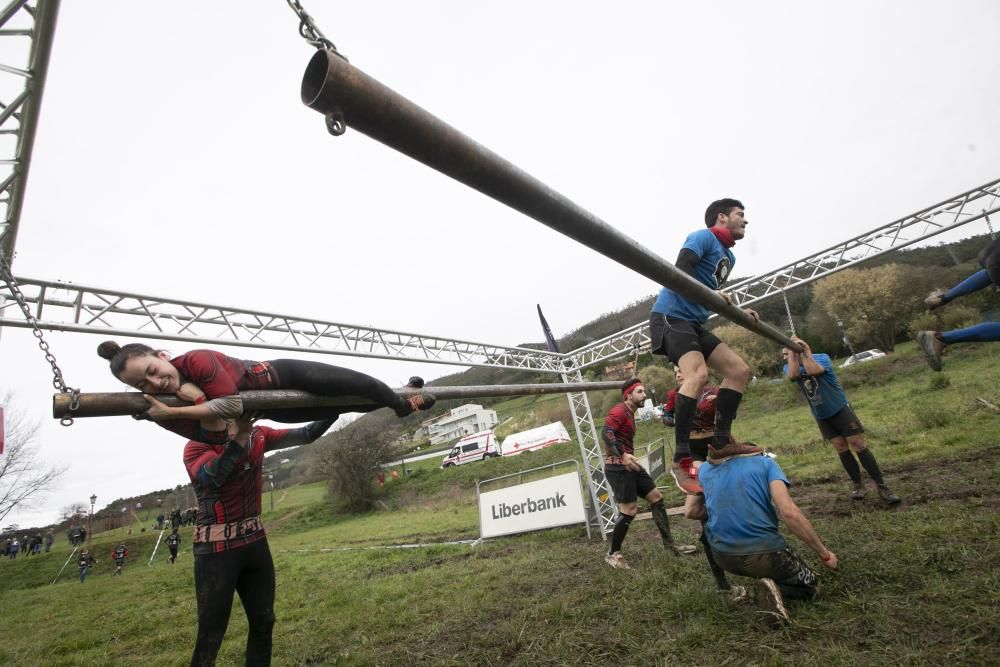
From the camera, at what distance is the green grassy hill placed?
252 cm

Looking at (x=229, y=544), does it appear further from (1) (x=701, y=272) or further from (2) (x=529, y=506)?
(2) (x=529, y=506)

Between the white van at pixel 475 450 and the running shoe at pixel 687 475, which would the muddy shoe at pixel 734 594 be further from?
the white van at pixel 475 450

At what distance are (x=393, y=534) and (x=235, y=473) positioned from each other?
46.2ft

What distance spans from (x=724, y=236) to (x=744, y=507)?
2.03 m

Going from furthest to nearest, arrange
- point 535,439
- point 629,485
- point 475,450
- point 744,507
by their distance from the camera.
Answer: point 475,450
point 535,439
point 629,485
point 744,507

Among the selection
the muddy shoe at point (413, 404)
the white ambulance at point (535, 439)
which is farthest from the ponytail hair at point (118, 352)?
the white ambulance at point (535, 439)

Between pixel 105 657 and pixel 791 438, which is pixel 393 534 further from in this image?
pixel 791 438

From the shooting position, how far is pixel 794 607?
2846mm

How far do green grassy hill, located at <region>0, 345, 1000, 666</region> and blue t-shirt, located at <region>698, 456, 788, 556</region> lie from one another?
0.46m

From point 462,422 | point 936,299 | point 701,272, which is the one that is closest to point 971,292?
point 936,299

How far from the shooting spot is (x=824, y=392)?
5.08 meters

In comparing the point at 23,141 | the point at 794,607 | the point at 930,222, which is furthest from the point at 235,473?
the point at 930,222

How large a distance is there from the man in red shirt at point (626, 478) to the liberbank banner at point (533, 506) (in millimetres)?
2856

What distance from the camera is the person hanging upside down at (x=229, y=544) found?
2.52 meters
